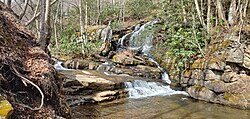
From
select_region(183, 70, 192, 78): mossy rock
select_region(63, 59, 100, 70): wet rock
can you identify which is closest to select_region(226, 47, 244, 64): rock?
select_region(183, 70, 192, 78): mossy rock

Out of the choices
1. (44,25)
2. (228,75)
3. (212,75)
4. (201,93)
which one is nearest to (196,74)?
(212,75)

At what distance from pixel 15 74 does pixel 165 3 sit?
13.3 meters

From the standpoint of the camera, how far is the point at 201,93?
35.9 ft

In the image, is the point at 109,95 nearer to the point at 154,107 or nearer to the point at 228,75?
the point at 154,107

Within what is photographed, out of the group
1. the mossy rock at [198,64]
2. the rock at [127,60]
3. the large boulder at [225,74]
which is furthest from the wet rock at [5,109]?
the rock at [127,60]

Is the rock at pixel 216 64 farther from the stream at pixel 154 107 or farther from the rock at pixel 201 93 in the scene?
the stream at pixel 154 107

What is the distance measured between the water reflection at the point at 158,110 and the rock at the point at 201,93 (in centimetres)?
34

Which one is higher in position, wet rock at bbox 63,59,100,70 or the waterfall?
the waterfall

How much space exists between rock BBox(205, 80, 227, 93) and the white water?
5.09ft

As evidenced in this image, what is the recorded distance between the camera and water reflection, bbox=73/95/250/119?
8330 mm

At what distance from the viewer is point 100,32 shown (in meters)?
22.3

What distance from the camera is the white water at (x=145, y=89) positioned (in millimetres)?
11555

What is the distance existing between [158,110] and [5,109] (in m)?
6.03

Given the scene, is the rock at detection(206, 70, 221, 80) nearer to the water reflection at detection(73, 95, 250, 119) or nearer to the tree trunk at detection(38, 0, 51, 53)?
the water reflection at detection(73, 95, 250, 119)
